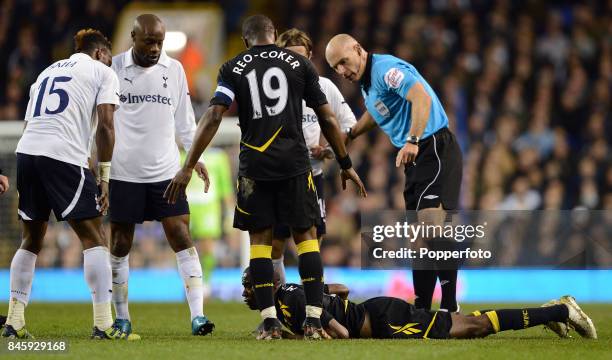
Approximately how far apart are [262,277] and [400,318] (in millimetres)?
933

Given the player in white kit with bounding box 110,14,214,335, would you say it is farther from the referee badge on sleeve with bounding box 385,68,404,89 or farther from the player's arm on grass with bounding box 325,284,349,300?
the referee badge on sleeve with bounding box 385,68,404,89

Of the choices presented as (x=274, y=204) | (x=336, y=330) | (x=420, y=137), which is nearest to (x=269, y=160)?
(x=274, y=204)

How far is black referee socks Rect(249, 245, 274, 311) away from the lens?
21.8 feet

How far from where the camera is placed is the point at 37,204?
6.82 metres

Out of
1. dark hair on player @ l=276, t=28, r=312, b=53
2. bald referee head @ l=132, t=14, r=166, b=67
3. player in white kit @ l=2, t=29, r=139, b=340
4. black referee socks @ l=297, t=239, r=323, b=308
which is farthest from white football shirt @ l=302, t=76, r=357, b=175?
player in white kit @ l=2, t=29, r=139, b=340

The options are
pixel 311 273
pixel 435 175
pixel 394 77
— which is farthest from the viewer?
pixel 435 175

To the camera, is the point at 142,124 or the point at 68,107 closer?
the point at 68,107

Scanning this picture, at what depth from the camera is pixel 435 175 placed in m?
7.61

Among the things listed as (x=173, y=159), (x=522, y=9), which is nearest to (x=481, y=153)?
(x=522, y=9)

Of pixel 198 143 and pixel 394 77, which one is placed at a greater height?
pixel 394 77

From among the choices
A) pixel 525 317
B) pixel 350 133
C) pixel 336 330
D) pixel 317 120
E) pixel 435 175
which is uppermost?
pixel 317 120

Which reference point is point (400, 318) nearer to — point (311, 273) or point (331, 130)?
point (311, 273)

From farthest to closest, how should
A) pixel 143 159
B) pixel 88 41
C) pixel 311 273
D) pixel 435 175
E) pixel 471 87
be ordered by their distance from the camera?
pixel 471 87 < pixel 435 175 < pixel 143 159 < pixel 88 41 < pixel 311 273

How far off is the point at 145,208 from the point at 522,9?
11213 millimetres
